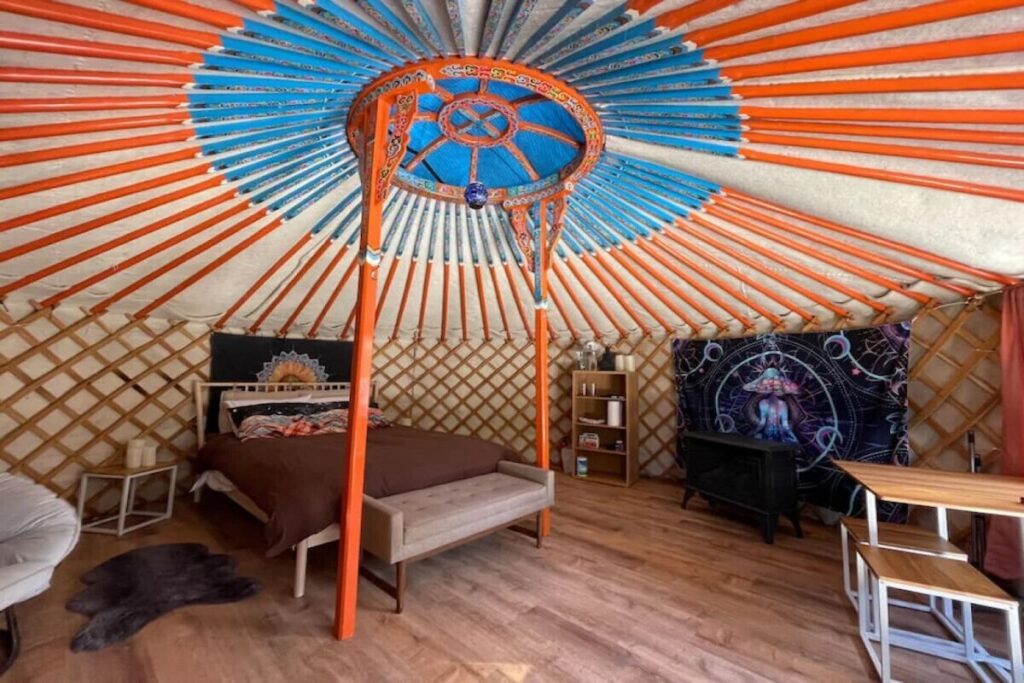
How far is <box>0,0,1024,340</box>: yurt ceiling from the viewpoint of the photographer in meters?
1.23

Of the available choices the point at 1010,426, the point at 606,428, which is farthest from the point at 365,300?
the point at 1010,426

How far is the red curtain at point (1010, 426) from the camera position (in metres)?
2.09

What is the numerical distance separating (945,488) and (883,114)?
1539mm

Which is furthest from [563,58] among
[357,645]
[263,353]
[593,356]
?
[263,353]

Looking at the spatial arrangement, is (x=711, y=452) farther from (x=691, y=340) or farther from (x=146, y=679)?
(x=146, y=679)

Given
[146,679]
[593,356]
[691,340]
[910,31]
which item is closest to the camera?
[910,31]

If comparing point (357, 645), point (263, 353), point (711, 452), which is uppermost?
point (263, 353)

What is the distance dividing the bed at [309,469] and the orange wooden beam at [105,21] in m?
1.51

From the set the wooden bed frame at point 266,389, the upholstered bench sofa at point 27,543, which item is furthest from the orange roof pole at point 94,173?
the wooden bed frame at point 266,389

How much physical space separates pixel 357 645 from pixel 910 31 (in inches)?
109

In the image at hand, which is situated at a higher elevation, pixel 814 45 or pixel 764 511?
pixel 814 45

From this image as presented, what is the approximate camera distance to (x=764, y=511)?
2.74 m

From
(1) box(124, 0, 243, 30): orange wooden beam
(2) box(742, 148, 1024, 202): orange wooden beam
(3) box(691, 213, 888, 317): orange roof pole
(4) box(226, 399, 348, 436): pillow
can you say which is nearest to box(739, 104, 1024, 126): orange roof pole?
(2) box(742, 148, 1024, 202): orange wooden beam

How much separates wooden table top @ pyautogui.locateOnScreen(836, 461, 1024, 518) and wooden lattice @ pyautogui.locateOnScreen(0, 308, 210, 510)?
4571 mm
